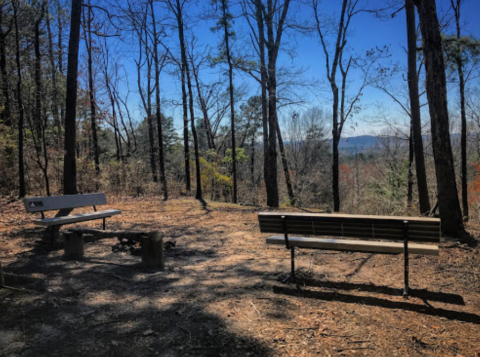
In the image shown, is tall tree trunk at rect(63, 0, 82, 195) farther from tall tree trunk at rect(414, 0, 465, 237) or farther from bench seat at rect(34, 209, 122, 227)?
tall tree trunk at rect(414, 0, 465, 237)

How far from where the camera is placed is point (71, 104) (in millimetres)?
7785

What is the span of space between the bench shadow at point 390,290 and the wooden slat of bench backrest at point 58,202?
15.9 feet

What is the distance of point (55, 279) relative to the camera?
3957 millimetres

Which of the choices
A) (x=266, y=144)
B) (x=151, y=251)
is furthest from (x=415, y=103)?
(x=151, y=251)

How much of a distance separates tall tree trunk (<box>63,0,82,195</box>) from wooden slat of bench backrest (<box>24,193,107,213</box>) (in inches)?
42.1

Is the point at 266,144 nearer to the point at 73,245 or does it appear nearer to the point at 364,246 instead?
the point at 73,245

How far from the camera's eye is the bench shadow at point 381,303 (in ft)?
9.64

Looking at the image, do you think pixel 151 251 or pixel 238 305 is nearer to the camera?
pixel 238 305

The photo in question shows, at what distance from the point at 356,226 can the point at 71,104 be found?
7.19 m

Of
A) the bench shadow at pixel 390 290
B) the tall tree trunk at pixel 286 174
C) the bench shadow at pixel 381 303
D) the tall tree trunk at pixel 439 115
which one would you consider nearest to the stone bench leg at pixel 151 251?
the bench shadow at pixel 381 303

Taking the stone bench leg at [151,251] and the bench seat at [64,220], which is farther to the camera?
the bench seat at [64,220]

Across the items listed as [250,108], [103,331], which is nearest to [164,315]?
[103,331]

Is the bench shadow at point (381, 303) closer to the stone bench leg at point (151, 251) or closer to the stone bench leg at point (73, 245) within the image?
the stone bench leg at point (151, 251)

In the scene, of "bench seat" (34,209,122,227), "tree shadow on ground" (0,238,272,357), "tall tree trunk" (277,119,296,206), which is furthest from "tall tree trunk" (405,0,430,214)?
"bench seat" (34,209,122,227)
